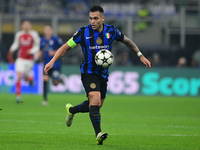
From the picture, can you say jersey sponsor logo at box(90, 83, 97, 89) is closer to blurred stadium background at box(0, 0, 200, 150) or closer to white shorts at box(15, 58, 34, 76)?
blurred stadium background at box(0, 0, 200, 150)

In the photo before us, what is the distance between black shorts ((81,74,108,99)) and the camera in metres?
8.22

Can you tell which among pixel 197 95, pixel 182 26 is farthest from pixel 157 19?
pixel 197 95

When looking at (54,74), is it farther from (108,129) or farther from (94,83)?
(94,83)

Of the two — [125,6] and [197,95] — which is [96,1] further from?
[197,95]

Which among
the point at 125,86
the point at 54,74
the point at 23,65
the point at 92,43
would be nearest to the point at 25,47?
the point at 23,65

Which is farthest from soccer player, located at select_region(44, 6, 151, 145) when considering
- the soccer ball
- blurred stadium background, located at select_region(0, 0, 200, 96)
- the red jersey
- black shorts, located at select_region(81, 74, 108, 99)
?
blurred stadium background, located at select_region(0, 0, 200, 96)

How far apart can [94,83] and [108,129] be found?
217cm

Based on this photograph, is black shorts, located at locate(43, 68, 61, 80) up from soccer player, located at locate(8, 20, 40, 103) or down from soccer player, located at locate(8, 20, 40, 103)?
down

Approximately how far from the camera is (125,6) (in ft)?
89.8

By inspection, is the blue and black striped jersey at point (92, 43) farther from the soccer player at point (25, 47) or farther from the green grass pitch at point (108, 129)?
the soccer player at point (25, 47)

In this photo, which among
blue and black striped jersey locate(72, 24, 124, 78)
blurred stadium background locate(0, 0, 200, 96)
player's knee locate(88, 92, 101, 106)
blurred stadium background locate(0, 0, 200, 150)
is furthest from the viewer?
blurred stadium background locate(0, 0, 200, 96)

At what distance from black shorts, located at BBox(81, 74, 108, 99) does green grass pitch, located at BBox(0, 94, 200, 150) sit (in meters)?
0.80

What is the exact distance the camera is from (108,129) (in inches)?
403

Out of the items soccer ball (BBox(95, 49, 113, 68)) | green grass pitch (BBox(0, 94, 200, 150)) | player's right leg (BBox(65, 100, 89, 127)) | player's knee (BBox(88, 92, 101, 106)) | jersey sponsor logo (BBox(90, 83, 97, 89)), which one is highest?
soccer ball (BBox(95, 49, 113, 68))
